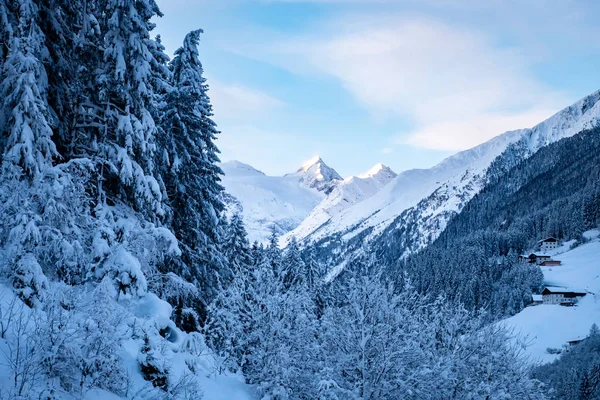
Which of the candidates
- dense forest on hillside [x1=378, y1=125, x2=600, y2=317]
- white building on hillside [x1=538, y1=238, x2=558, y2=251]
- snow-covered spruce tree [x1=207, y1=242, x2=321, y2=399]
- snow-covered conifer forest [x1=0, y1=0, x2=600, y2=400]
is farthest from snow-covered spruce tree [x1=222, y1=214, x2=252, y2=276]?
white building on hillside [x1=538, y1=238, x2=558, y2=251]

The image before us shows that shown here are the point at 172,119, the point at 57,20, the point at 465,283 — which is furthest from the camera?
the point at 465,283

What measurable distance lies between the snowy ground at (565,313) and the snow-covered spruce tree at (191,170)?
3281cm

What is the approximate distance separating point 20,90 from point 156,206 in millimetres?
4755

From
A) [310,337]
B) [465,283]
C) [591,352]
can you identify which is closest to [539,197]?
[465,283]

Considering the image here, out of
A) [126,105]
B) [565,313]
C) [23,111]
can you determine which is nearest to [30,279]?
[23,111]

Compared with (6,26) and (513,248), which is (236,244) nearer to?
(6,26)

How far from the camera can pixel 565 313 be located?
6712 cm

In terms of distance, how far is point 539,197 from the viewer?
18100 cm

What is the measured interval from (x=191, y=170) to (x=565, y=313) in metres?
73.5

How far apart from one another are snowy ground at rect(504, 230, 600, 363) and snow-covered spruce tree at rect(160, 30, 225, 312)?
32.8 m

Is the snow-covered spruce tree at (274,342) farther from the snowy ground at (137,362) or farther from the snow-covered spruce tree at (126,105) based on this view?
the snow-covered spruce tree at (126,105)

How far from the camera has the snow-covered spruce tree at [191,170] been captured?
658 inches

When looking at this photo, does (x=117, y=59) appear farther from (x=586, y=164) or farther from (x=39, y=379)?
(x=586, y=164)

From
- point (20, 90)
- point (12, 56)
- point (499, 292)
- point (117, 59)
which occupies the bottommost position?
point (499, 292)
